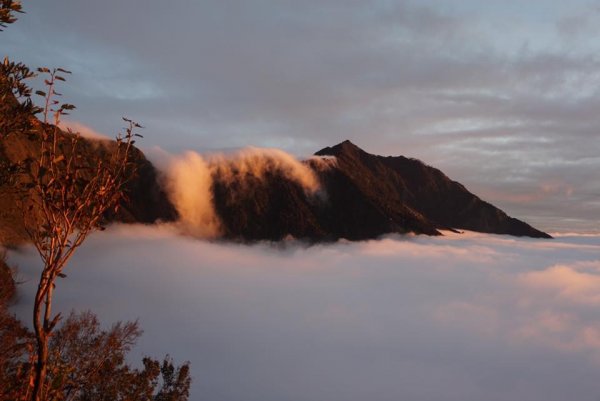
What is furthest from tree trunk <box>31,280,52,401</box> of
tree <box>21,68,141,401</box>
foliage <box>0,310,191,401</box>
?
foliage <box>0,310,191,401</box>

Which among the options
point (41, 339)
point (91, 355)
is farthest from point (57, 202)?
point (91, 355)

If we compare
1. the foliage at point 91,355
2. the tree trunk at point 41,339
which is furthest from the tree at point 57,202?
the foliage at point 91,355

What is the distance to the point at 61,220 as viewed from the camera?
9.23m

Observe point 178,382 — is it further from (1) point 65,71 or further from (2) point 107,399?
(1) point 65,71

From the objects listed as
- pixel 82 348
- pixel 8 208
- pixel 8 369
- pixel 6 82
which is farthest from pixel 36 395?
pixel 8 208

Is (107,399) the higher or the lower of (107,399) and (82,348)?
the lower

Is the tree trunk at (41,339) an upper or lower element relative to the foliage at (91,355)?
upper

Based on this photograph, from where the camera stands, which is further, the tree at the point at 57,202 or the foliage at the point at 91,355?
the foliage at the point at 91,355

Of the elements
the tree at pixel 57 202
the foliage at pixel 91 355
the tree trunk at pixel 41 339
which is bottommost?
the foliage at pixel 91 355

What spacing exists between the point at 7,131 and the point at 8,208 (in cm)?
18366

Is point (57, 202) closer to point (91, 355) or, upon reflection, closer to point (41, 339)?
point (41, 339)

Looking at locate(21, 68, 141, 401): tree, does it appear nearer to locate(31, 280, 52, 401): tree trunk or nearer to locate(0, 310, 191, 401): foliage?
locate(31, 280, 52, 401): tree trunk

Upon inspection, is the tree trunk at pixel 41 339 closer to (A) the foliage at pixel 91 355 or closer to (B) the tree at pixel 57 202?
(B) the tree at pixel 57 202

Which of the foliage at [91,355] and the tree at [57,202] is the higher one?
the tree at [57,202]
